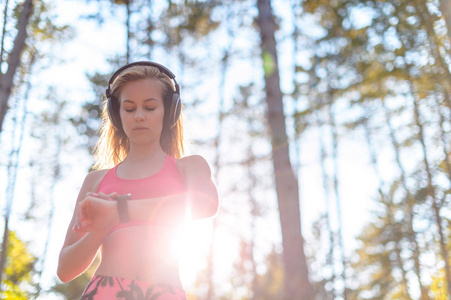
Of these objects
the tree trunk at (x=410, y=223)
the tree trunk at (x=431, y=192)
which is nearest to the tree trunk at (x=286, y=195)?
the tree trunk at (x=431, y=192)

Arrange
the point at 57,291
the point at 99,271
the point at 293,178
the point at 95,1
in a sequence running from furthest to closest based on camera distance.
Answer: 1. the point at 57,291
2. the point at 95,1
3. the point at 293,178
4. the point at 99,271

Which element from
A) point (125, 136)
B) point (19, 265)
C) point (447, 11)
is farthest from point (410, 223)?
point (125, 136)

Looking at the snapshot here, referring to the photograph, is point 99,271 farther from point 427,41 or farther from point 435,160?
point 435,160

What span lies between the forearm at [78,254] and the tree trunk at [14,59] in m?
2.41

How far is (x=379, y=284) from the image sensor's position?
62.4 feet

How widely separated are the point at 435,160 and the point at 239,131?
6.75m

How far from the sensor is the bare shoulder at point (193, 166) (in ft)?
6.15

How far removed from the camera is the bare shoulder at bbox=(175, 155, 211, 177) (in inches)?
73.7

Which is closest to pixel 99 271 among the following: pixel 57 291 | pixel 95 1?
pixel 95 1

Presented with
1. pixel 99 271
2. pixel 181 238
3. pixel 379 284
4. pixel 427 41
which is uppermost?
pixel 427 41

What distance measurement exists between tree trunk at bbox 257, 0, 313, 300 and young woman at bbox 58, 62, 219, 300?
3916 mm

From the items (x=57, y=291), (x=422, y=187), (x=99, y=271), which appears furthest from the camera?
(x=57, y=291)

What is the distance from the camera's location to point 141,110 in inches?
76.1

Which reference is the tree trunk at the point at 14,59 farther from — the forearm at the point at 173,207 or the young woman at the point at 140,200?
the forearm at the point at 173,207
